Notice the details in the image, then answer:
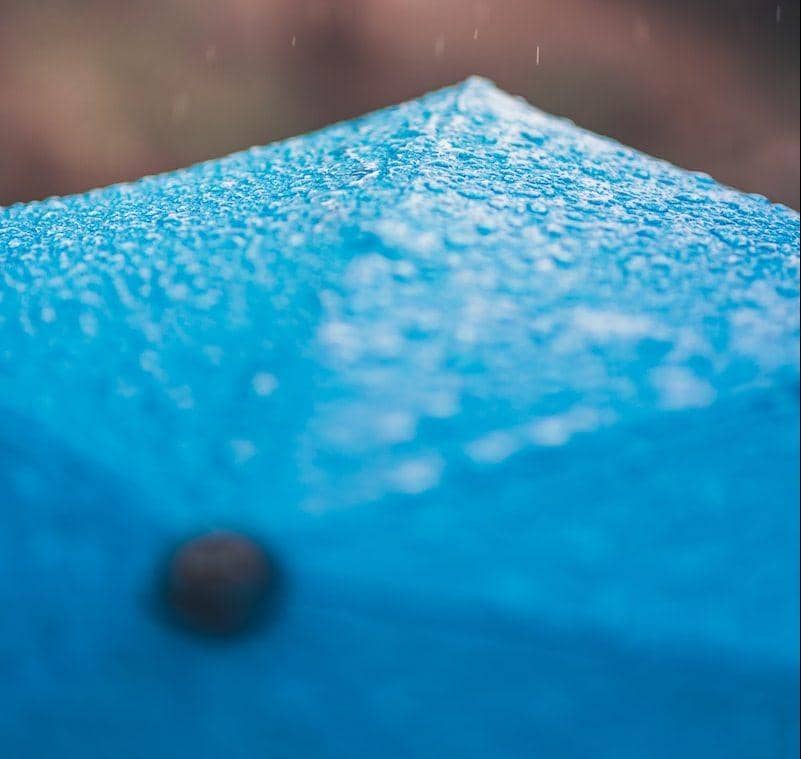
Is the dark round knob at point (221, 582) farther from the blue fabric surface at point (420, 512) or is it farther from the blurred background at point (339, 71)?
the blurred background at point (339, 71)

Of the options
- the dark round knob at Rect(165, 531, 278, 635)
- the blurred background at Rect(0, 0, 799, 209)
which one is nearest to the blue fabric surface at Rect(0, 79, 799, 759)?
the dark round knob at Rect(165, 531, 278, 635)

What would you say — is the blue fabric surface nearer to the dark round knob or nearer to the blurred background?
the dark round knob

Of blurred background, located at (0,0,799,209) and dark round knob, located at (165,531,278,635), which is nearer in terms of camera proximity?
dark round knob, located at (165,531,278,635)

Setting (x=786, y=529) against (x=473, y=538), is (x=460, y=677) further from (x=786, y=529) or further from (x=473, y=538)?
(x=786, y=529)

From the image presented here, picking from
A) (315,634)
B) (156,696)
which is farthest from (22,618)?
(315,634)

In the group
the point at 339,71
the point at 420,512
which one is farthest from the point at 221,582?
the point at 339,71

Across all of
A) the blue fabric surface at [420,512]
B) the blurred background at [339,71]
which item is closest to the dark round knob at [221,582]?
the blue fabric surface at [420,512]

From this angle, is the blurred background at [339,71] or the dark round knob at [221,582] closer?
the dark round knob at [221,582]
